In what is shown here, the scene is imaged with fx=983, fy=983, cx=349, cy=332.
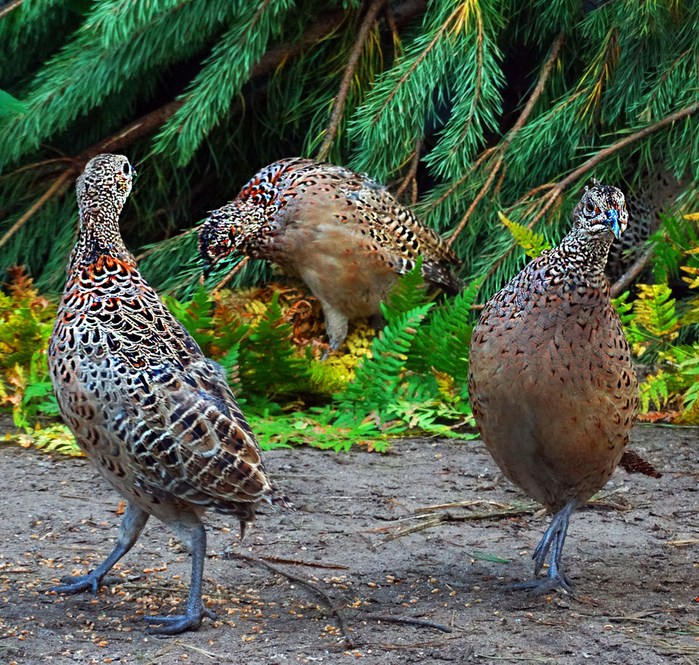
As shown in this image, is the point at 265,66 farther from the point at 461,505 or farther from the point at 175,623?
the point at 175,623

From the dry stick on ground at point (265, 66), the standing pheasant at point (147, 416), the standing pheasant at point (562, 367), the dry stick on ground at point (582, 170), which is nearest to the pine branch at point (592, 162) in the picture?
the dry stick on ground at point (582, 170)

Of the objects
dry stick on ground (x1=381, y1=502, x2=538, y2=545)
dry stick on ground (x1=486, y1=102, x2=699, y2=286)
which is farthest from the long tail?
dry stick on ground (x1=486, y1=102, x2=699, y2=286)

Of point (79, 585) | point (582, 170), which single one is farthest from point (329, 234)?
point (79, 585)

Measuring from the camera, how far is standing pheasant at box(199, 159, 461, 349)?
5980 mm

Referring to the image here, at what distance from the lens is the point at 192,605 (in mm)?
3170

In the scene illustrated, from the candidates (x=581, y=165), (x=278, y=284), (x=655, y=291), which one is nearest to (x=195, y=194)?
(x=278, y=284)

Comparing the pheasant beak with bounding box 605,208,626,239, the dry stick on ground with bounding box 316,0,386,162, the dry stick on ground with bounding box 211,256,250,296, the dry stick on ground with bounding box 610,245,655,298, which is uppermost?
the dry stick on ground with bounding box 316,0,386,162

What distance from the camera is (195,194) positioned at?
7.51 meters

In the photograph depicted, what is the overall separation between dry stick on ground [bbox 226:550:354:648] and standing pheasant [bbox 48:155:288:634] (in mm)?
413

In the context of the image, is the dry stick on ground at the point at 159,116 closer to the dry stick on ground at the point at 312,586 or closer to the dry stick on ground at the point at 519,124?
the dry stick on ground at the point at 519,124

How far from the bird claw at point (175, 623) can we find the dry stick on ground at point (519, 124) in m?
3.68

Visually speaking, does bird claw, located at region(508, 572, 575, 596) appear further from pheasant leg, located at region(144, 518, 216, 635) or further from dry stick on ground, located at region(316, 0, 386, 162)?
dry stick on ground, located at region(316, 0, 386, 162)

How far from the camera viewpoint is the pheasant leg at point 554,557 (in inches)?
138

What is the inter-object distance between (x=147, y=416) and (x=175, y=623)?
2.21ft
